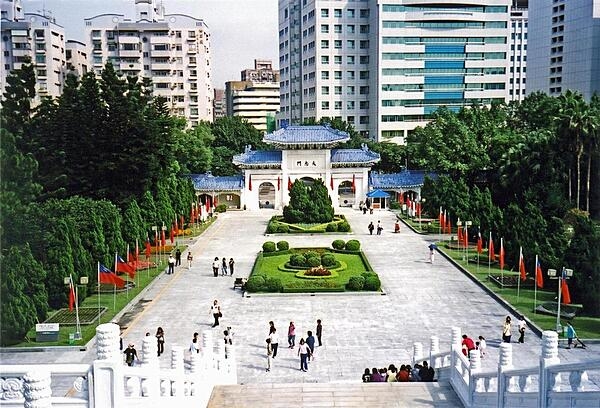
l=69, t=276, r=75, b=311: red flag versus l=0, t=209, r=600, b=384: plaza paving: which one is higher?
l=69, t=276, r=75, b=311: red flag

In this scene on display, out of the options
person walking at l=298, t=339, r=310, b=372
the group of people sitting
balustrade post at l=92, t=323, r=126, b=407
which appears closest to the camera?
balustrade post at l=92, t=323, r=126, b=407

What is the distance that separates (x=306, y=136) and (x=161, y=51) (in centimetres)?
3490

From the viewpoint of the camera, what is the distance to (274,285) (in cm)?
2569

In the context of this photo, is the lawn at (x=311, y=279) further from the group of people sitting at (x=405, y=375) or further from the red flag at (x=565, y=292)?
the group of people sitting at (x=405, y=375)

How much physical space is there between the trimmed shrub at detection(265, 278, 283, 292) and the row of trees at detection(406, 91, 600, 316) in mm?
9756

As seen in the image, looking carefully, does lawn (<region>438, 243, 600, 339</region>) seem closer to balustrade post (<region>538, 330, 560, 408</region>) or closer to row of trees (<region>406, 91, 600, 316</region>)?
row of trees (<region>406, 91, 600, 316</region>)

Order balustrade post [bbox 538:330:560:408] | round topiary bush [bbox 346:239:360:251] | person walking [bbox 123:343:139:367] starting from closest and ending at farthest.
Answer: balustrade post [bbox 538:330:560:408], person walking [bbox 123:343:139:367], round topiary bush [bbox 346:239:360:251]

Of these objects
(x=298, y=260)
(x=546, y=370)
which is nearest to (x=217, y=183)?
(x=298, y=260)

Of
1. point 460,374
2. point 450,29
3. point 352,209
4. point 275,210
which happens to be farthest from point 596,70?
point 460,374

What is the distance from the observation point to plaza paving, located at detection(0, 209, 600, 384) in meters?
18.2

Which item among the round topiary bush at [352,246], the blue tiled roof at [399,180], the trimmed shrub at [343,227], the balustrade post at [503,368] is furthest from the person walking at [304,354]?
the blue tiled roof at [399,180]

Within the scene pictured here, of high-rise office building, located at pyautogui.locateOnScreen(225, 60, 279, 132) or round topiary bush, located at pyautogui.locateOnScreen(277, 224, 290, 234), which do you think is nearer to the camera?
round topiary bush, located at pyautogui.locateOnScreen(277, 224, 290, 234)

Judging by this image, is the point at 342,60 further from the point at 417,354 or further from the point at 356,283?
the point at 417,354

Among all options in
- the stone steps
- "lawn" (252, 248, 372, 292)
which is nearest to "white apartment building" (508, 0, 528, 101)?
"lawn" (252, 248, 372, 292)
